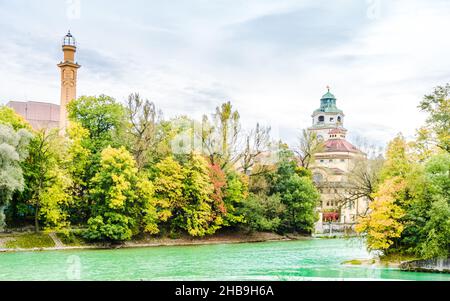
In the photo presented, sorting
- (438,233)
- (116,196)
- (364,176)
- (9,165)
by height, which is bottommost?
(438,233)

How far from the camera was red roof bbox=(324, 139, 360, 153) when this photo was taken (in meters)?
26.9

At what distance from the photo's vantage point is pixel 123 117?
24938mm

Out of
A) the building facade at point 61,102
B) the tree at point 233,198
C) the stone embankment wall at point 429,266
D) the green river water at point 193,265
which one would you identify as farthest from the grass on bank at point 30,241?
the stone embankment wall at point 429,266

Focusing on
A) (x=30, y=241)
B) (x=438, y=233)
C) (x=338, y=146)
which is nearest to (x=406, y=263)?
(x=438, y=233)

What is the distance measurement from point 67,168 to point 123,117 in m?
3.57

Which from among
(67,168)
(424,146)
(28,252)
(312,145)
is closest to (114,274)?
(28,252)

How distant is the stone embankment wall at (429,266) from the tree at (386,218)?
890 millimetres

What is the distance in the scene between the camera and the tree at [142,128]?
80.2ft

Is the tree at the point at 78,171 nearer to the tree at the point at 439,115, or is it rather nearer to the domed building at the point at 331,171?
the domed building at the point at 331,171

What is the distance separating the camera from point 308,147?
29094 millimetres

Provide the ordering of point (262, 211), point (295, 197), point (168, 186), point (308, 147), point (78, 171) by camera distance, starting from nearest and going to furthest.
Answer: point (78, 171) < point (168, 186) < point (262, 211) < point (295, 197) < point (308, 147)

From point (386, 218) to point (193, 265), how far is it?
191 inches

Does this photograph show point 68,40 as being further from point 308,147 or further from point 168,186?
point 308,147
